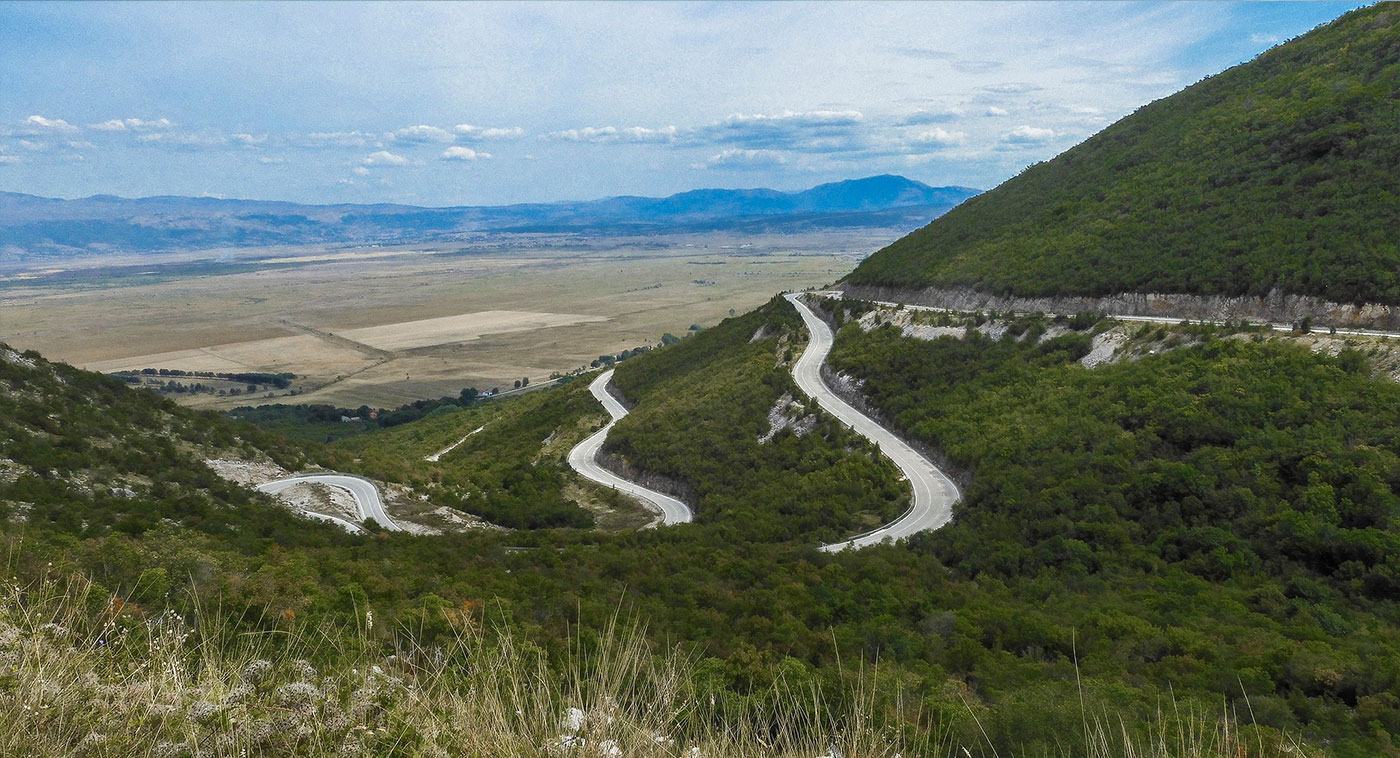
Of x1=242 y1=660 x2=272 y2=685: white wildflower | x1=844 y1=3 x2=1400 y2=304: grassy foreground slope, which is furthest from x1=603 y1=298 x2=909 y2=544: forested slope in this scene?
x1=242 y1=660 x2=272 y2=685: white wildflower

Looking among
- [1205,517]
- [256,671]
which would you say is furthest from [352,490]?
[1205,517]

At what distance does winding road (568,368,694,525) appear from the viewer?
147ft

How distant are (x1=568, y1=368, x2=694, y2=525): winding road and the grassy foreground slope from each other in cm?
2953

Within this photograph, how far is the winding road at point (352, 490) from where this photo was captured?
3478 centimetres

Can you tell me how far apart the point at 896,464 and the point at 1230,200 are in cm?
3020

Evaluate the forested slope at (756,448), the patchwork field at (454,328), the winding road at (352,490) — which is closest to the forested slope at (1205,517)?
the forested slope at (756,448)

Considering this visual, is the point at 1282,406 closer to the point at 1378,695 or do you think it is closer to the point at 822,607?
the point at 1378,695

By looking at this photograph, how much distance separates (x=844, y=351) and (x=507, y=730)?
185 feet

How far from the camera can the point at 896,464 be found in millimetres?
43344

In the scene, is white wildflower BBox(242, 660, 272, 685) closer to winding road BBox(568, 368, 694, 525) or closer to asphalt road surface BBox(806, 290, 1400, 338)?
winding road BBox(568, 368, 694, 525)

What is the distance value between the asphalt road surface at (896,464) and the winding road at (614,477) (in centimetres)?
1088

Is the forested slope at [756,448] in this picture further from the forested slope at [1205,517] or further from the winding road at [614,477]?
the forested slope at [1205,517]

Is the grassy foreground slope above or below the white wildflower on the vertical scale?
above

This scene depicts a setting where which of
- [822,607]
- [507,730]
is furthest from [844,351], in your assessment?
[507,730]
